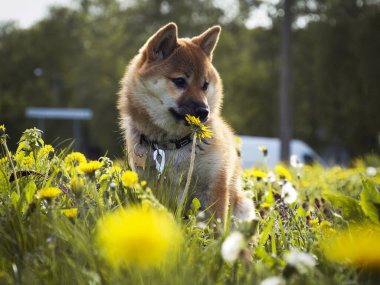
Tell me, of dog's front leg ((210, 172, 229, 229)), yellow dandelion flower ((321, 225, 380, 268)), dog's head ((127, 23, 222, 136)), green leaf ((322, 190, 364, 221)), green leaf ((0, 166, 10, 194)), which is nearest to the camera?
yellow dandelion flower ((321, 225, 380, 268))

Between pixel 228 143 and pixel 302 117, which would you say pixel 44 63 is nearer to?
pixel 302 117

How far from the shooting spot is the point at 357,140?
23781 millimetres

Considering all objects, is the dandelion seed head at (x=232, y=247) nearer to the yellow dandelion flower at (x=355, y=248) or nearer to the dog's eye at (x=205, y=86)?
the yellow dandelion flower at (x=355, y=248)

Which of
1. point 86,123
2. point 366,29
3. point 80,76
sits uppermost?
point 366,29

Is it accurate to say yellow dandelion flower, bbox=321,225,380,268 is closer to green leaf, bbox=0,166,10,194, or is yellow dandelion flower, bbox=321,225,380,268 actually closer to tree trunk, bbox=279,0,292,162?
green leaf, bbox=0,166,10,194

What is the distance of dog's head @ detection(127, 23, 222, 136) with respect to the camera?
4352 millimetres

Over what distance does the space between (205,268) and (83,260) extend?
509 millimetres

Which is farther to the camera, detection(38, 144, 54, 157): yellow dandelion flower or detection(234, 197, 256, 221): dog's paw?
detection(234, 197, 256, 221): dog's paw

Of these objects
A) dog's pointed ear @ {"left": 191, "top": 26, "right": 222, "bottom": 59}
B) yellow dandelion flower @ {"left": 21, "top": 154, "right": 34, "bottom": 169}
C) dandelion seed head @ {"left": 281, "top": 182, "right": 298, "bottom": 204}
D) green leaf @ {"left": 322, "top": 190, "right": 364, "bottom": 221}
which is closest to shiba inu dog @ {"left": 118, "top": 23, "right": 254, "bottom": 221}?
dog's pointed ear @ {"left": 191, "top": 26, "right": 222, "bottom": 59}

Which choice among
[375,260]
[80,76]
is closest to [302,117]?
[80,76]

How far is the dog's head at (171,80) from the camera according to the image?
14.3 feet

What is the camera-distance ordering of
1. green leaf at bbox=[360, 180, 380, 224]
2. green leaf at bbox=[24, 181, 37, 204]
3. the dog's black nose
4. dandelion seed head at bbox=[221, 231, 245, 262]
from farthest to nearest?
the dog's black nose < green leaf at bbox=[24, 181, 37, 204] < green leaf at bbox=[360, 180, 380, 224] < dandelion seed head at bbox=[221, 231, 245, 262]

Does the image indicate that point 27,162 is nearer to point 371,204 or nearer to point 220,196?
point 220,196

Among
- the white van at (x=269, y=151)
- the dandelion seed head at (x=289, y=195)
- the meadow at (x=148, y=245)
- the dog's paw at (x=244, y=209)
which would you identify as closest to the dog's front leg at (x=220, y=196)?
the dog's paw at (x=244, y=209)
